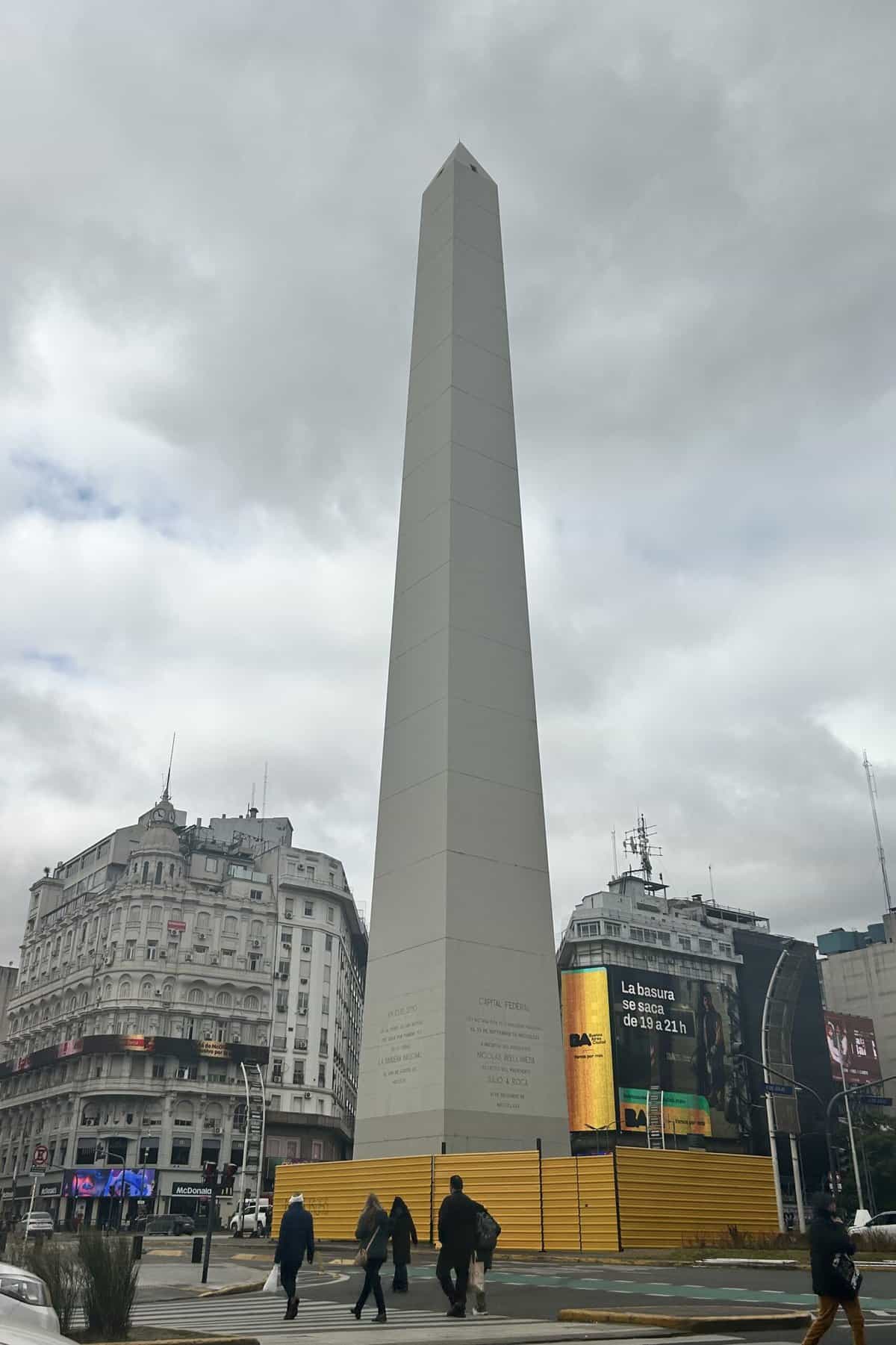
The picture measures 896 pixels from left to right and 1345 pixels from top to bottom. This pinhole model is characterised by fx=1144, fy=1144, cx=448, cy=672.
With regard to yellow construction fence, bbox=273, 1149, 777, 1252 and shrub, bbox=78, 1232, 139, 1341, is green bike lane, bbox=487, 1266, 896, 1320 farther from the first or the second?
shrub, bbox=78, 1232, 139, 1341

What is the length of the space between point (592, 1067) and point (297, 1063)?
71.8ft

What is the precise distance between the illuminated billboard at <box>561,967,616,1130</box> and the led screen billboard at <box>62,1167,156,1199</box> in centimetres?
2969

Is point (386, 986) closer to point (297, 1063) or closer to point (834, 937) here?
point (297, 1063)

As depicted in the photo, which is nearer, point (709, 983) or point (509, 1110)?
point (509, 1110)

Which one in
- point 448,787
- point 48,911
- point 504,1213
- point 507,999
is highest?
point 48,911

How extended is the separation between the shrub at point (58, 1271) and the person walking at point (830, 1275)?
633 centimetres

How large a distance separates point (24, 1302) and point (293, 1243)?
20.6 feet

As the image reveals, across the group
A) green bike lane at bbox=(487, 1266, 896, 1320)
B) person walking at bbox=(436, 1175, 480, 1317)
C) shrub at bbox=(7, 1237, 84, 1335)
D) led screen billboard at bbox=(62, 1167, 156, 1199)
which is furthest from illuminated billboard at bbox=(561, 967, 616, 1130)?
shrub at bbox=(7, 1237, 84, 1335)

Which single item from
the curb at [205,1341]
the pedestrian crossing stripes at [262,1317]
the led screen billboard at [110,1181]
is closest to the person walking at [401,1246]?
the pedestrian crossing stripes at [262,1317]

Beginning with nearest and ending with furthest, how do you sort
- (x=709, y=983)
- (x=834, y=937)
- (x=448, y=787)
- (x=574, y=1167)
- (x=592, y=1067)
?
(x=574, y=1167)
(x=448, y=787)
(x=592, y=1067)
(x=709, y=983)
(x=834, y=937)

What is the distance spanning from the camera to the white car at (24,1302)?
6.98 meters

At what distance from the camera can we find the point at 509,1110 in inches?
1002

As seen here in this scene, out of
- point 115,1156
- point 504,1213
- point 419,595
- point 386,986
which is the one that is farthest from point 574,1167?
point 115,1156

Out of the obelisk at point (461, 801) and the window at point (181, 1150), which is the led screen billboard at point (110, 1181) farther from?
the obelisk at point (461, 801)
